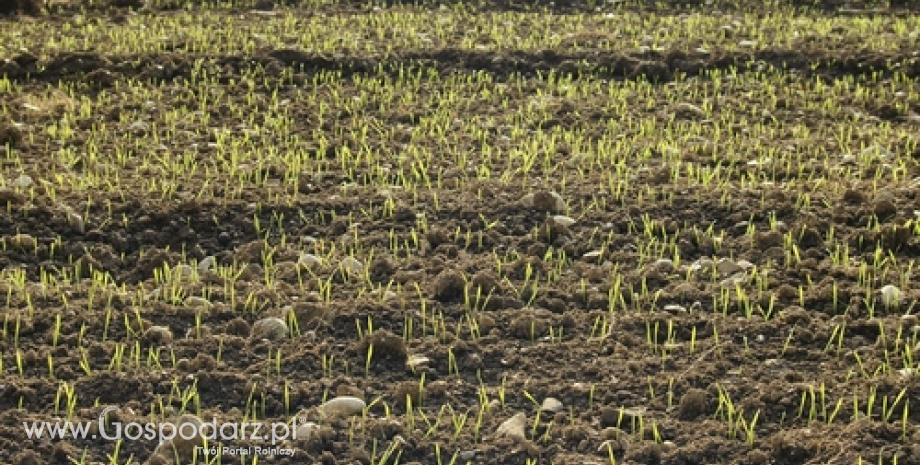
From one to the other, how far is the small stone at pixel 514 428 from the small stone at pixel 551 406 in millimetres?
74

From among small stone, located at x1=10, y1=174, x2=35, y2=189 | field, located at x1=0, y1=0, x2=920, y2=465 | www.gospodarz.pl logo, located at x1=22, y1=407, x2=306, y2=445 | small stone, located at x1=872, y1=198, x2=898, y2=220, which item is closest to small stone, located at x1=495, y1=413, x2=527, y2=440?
field, located at x1=0, y1=0, x2=920, y2=465

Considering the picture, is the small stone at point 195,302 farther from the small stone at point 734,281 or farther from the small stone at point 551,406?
the small stone at point 734,281

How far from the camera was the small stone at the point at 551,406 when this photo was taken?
2.95 metres

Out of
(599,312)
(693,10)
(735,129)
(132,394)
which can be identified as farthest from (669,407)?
(693,10)

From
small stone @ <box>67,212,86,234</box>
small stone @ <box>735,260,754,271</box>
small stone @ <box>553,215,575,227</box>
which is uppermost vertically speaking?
small stone @ <box>553,215,575,227</box>

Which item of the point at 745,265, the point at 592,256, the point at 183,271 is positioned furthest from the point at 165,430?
the point at 745,265

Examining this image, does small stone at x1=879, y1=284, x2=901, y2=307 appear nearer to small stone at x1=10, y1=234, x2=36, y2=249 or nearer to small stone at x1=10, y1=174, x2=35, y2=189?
small stone at x1=10, y1=234, x2=36, y2=249

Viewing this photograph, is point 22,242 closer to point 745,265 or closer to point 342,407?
point 342,407

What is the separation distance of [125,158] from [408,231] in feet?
4.43

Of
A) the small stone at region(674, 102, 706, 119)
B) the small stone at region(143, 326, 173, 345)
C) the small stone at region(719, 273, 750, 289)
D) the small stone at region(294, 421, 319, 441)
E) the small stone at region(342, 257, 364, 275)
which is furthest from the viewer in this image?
Result: the small stone at region(674, 102, 706, 119)

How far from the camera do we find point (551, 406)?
2.96 metres

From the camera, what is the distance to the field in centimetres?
290

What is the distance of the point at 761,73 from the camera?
6.07 metres

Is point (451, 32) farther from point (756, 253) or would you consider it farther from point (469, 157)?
point (756, 253)
